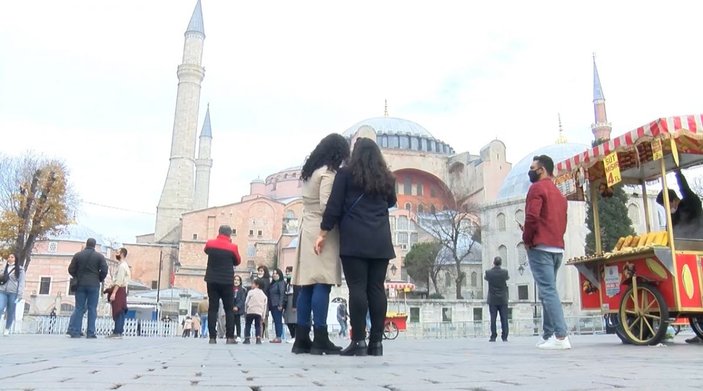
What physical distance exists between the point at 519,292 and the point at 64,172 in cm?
2549

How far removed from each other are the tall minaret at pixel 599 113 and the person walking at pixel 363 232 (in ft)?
151

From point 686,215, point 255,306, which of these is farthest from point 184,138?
point 686,215

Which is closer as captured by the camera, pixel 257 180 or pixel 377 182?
pixel 377 182

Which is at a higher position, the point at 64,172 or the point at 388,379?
the point at 64,172

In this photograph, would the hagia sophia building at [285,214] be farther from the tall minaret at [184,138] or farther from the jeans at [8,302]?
the jeans at [8,302]

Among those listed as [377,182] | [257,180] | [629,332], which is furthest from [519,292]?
[257,180]

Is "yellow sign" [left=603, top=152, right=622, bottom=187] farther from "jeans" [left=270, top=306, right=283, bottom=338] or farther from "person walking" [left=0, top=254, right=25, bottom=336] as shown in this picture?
"person walking" [left=0, top=254, right=25, bottom=336]

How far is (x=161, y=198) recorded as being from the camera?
2099 inches

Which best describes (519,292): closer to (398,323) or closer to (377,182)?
(398,323)

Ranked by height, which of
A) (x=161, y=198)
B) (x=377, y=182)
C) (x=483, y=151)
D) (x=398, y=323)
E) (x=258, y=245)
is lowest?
(x=398, y=323)

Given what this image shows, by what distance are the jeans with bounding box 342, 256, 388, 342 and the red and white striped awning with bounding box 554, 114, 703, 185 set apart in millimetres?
3285

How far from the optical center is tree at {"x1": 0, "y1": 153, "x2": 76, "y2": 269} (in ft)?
83.4

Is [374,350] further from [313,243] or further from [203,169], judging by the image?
[203,169]

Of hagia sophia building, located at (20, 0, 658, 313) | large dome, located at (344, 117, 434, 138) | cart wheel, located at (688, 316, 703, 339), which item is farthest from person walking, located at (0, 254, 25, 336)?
large dome, located at (344, 117, 434, 138)
